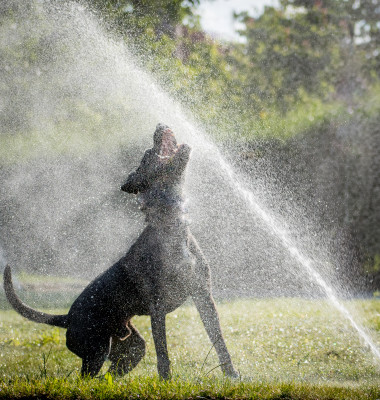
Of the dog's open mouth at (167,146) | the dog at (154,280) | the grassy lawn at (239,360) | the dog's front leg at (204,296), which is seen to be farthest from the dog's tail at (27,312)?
the dog's open mouth at (167,146)

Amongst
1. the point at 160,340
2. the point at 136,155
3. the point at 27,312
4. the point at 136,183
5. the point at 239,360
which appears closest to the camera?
the point at 160,340

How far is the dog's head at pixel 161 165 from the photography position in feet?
11.4

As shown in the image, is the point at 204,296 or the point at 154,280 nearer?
the point at 154,280

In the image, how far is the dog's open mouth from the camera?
11.7ft

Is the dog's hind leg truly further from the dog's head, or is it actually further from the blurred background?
the blurred background

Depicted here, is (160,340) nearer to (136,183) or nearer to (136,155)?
(136,183)

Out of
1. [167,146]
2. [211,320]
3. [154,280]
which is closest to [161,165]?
[167,146]

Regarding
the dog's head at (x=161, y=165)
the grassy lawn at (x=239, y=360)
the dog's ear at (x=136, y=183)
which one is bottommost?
the grassy lawn at (x=239, y=360)

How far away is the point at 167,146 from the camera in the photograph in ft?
11.8

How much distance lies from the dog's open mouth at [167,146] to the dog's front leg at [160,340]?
3.47 ft

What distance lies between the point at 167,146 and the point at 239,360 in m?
2.26

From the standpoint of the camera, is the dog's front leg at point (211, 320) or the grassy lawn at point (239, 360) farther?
the dog's front leg at point (211, 320)

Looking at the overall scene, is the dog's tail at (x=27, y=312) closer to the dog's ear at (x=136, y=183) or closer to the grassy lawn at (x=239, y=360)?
the grassy lawn at (x=239, y=360)

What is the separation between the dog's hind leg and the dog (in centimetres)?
9
